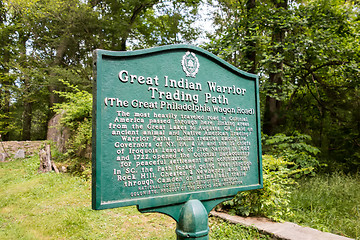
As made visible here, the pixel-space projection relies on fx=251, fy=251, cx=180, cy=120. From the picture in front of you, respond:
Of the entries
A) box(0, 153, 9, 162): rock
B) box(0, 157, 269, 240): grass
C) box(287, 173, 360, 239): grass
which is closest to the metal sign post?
box(0, 157, 269, 240): grass

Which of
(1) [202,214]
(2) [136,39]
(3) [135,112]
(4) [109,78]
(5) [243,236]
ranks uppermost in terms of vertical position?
(2) [136,39]

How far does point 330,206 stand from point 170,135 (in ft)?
15.1

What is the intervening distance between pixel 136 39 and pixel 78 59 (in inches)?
170

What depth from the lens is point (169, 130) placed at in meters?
2.56

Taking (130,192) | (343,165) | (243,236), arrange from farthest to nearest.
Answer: (343,165) < (243,236) < (130,192)

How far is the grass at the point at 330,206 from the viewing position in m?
4.38

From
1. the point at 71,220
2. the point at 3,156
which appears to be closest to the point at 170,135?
the point at 71,220

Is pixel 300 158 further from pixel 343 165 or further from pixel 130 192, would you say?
pixel 130 192

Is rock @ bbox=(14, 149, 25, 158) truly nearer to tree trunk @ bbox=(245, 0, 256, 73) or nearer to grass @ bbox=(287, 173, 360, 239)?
tree trunk @ bbox=(245, 0, 256, 73)

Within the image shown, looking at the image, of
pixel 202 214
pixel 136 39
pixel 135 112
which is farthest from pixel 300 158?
pixel 136 39

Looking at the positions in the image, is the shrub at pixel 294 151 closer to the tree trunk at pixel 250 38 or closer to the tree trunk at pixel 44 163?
the tree trunk at pixel 250 38

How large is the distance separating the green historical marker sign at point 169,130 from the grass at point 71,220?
5.64 ft

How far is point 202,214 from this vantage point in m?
2.49

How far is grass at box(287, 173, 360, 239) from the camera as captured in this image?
4.38 m
